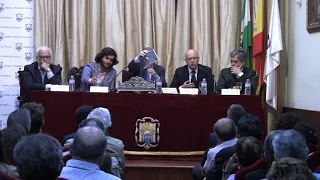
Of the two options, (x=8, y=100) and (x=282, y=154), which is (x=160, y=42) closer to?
(x=8, y=100)

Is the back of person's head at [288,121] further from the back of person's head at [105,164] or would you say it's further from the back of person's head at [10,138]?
the back of person's head at [10,138]

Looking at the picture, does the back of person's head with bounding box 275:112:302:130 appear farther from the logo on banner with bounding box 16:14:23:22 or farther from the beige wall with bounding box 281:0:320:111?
the logo on banner with bounding box 16:14:23:22

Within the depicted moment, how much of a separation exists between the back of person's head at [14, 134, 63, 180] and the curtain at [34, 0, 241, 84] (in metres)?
5.55

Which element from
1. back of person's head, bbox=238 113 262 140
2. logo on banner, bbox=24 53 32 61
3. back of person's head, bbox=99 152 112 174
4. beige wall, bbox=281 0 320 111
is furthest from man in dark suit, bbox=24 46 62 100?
back of person's head, bbox=99 152 112 174

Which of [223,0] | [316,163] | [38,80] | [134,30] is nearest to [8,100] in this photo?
[38,80]

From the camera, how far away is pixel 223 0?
25.7 ft

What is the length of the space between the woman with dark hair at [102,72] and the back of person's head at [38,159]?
395 cm

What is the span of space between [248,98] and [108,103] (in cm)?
153

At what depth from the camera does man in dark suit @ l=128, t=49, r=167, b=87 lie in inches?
245

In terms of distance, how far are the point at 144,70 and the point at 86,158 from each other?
13.4 feet

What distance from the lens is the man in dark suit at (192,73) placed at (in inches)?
252

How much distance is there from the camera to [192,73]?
6.59 metres

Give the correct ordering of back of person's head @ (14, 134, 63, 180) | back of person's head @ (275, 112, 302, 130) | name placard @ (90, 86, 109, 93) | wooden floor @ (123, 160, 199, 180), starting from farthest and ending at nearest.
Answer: name placard @ (90, 86, 109, 93) < wooden floor @ (123, 160, 199, 180) < back of person's head @ (275, 112, 302, 130) < back of person's head @ (14, 134, 63, 180)

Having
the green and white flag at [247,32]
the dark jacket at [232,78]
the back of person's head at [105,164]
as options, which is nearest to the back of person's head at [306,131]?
the back of person's head at [105,164]
